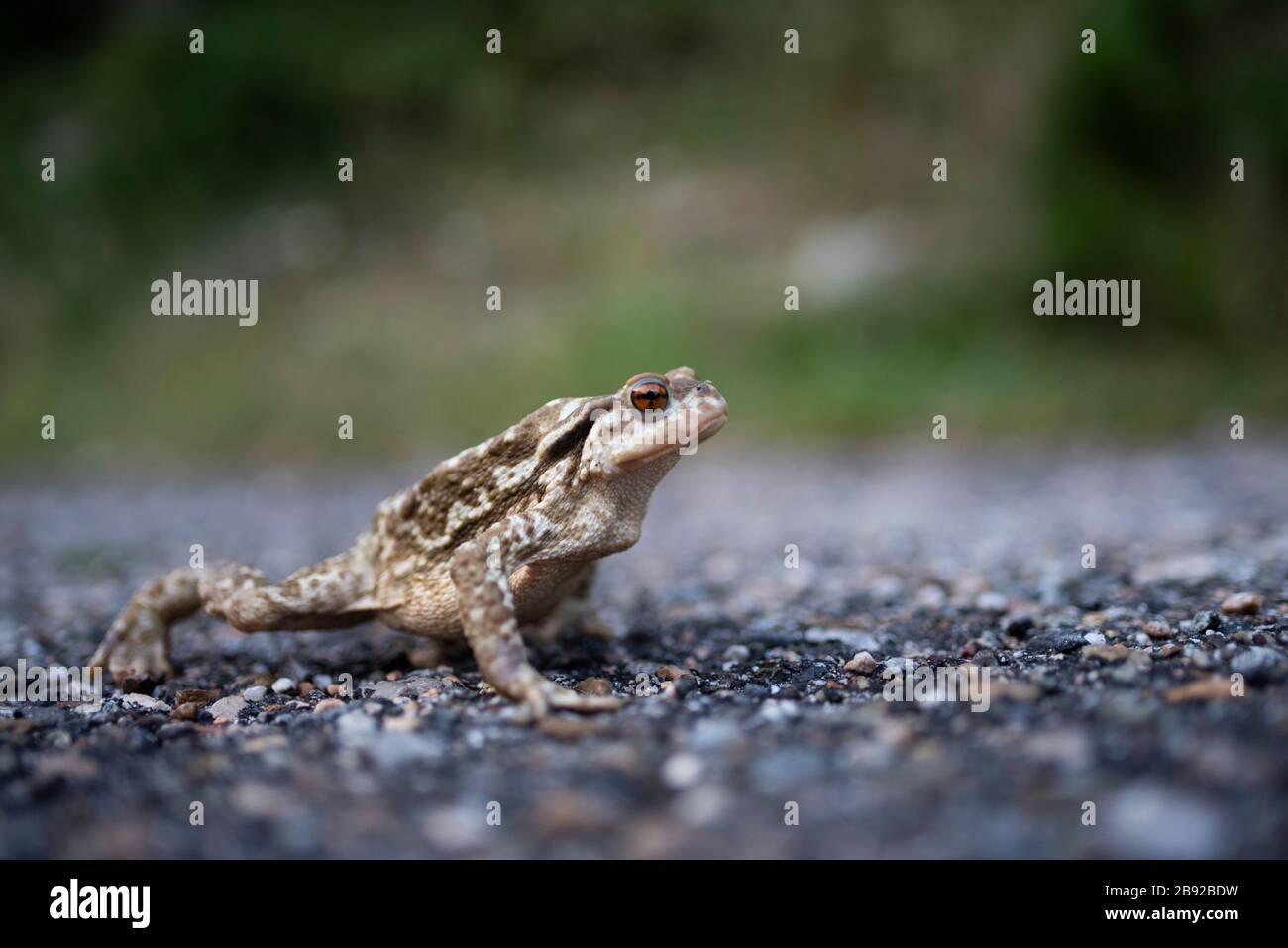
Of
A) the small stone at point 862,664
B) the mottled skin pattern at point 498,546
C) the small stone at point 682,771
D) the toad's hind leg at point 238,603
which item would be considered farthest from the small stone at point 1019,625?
the toad's hind leg at point 238,603

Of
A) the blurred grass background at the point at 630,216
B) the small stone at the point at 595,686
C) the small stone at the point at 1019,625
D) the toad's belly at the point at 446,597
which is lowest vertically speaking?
the small stone at the point at 595,686

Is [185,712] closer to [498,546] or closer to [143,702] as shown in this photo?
[143,702]

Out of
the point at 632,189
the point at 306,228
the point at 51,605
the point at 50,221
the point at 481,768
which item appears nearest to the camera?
the point at 481,768

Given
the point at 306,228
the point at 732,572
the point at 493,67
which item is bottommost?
the point at 732,572

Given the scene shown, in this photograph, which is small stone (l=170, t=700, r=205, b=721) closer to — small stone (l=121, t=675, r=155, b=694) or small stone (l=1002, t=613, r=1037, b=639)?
small stone (l=121, t=675, r=155, b=694)

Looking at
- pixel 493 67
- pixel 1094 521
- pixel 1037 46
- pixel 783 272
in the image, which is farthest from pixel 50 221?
pixel 1094 521

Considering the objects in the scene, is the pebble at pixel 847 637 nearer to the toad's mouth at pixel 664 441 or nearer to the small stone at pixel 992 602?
the small stone at pixel 992 602
